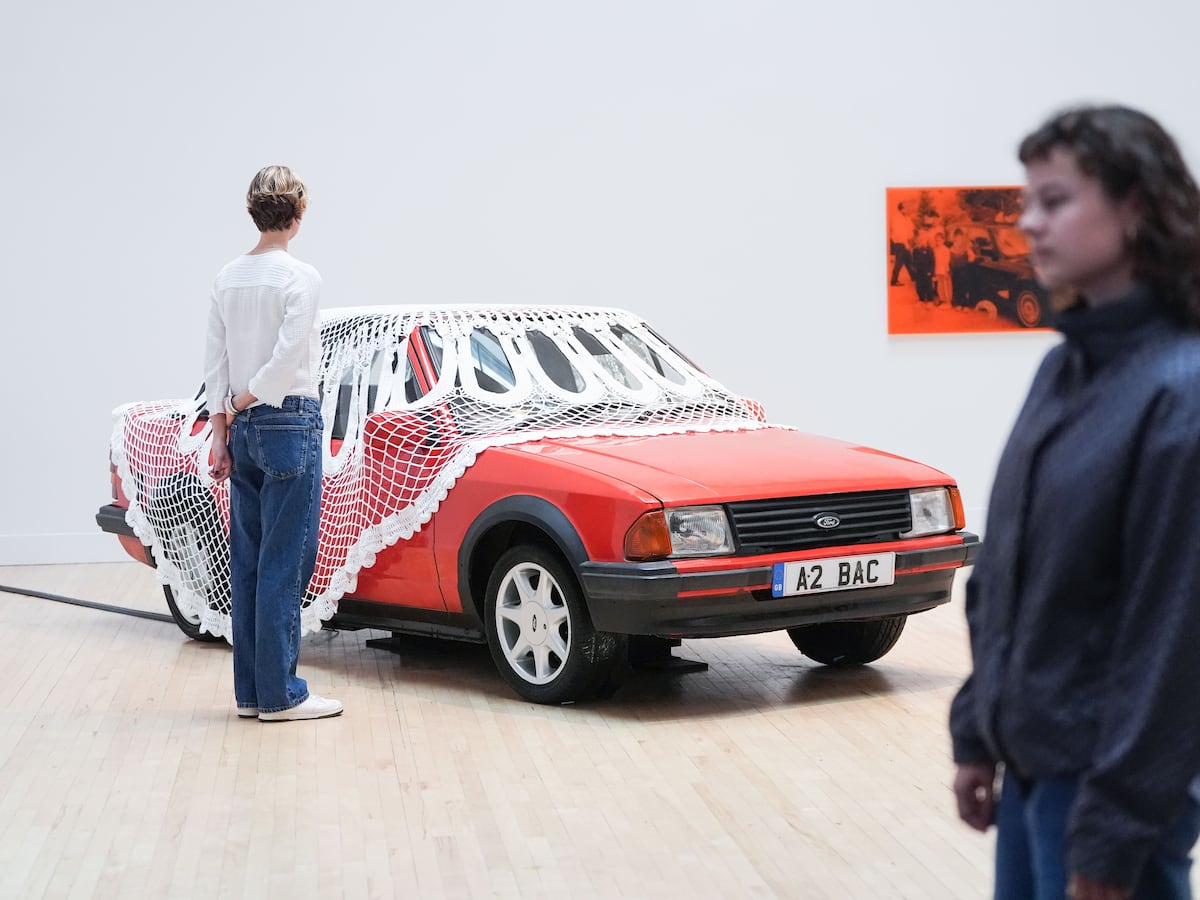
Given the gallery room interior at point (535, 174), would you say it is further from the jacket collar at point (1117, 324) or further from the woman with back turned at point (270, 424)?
the jacket collar at point (1117, 324)

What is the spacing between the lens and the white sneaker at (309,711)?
5.42 metres

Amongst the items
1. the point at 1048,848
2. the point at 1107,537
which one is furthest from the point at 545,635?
the point at 1107,537

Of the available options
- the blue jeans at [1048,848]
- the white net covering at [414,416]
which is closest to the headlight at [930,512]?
the white net covering at [414,416]

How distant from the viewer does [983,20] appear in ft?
35.0

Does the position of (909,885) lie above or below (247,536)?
below

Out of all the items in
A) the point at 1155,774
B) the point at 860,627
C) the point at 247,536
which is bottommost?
the point at 860,627

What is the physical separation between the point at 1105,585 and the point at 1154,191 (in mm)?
428

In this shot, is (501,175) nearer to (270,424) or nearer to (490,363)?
(490,363)

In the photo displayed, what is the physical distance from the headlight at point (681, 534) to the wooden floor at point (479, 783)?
59 centimetres

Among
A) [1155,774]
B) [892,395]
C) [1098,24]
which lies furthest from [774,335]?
[1155,774]

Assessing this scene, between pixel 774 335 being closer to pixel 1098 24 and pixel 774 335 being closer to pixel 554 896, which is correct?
pixel 1098 24

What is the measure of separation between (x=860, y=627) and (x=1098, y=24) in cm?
→ 631

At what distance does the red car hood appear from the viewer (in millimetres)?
5207

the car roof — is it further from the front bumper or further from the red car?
the front bumper
